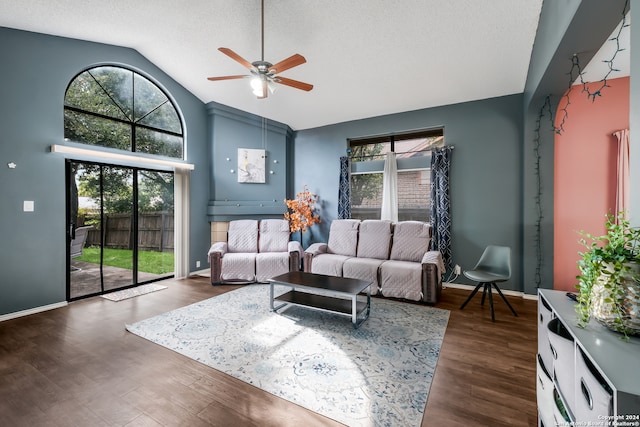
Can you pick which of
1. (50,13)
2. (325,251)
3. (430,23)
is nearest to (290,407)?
(325,251)

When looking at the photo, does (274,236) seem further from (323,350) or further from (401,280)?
(323,350)

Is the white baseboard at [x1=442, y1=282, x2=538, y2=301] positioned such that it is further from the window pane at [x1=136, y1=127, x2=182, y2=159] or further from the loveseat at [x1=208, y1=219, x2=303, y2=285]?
the window pane at [x1=136, y1=127, x2=182, y2=159]

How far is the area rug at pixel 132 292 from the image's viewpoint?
148 inches

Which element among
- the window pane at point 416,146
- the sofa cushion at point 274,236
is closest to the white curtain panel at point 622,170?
the window pane at point 416,146

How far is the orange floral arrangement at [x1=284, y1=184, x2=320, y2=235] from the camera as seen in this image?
5.16 m

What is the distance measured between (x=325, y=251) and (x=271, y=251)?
98 cm

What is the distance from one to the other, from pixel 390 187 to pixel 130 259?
4.40m

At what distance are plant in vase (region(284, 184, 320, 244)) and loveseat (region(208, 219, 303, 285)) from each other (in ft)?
0.65

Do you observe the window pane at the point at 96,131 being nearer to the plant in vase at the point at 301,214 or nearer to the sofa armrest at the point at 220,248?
the sofa armrest at the point at 220,248

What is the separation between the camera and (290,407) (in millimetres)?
1745

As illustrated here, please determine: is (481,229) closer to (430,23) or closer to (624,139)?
(624,139)

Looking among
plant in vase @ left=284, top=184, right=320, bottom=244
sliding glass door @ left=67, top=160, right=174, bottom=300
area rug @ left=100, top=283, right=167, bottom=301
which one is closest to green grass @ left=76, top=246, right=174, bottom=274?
sliding glass door @ left=67, top=160, right=174, bottom=300

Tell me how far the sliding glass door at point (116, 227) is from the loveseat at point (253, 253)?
1050mm

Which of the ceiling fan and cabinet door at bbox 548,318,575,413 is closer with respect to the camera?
cabinet door at bbox 548,318,575,413
